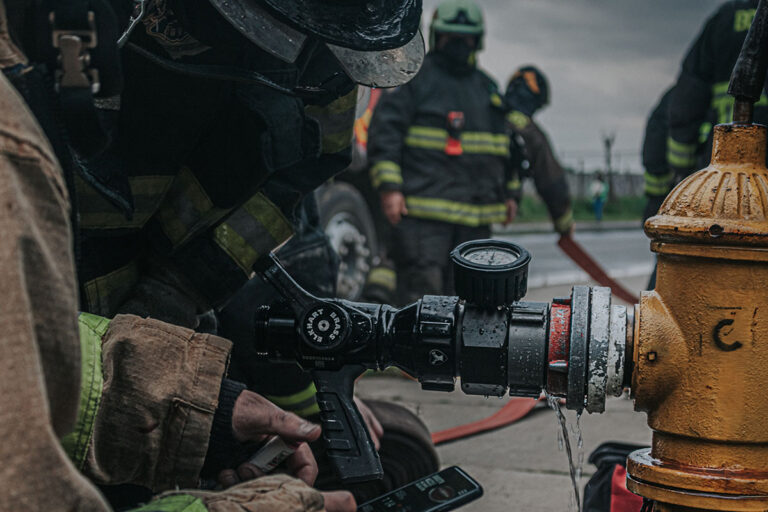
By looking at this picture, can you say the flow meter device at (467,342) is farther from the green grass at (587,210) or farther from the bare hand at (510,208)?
the green grass at (587,210)

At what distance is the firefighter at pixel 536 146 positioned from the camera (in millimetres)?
5828

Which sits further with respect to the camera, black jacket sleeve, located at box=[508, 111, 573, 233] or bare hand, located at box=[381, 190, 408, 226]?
black jacket sleeve, located at box=[508, 111, 573, 233]

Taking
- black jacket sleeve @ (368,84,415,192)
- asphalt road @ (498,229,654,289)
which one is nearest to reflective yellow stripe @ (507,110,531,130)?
black jacket sleeve @ (368,84,415,192)

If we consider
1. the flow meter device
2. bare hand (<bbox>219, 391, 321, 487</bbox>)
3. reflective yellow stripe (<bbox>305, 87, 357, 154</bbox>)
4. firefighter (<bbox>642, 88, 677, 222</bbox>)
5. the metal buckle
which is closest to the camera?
the metal buckle

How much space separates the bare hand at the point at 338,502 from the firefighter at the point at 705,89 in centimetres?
278

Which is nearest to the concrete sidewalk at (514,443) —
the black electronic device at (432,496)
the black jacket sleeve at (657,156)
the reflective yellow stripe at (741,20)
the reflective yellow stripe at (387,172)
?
the black electronic device at (432,496)

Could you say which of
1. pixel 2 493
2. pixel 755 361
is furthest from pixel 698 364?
pixel 2 493

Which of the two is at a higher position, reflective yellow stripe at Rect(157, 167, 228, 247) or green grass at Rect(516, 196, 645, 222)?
reflective yellow stripe at Rect(157, 167, 228, 247)

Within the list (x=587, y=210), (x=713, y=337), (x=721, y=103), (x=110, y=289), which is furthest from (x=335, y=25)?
(x=587, y=210)

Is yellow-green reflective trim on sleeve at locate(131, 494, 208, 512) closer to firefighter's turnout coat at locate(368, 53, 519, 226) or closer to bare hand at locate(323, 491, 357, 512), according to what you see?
bare hand at locate(323, 491, 357, 512)

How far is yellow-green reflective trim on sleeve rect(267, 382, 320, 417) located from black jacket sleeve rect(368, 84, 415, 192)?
2873mm

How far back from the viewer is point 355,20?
5.68 ft

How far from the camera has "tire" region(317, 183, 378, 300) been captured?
585 cm

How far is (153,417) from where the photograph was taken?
1308mm
